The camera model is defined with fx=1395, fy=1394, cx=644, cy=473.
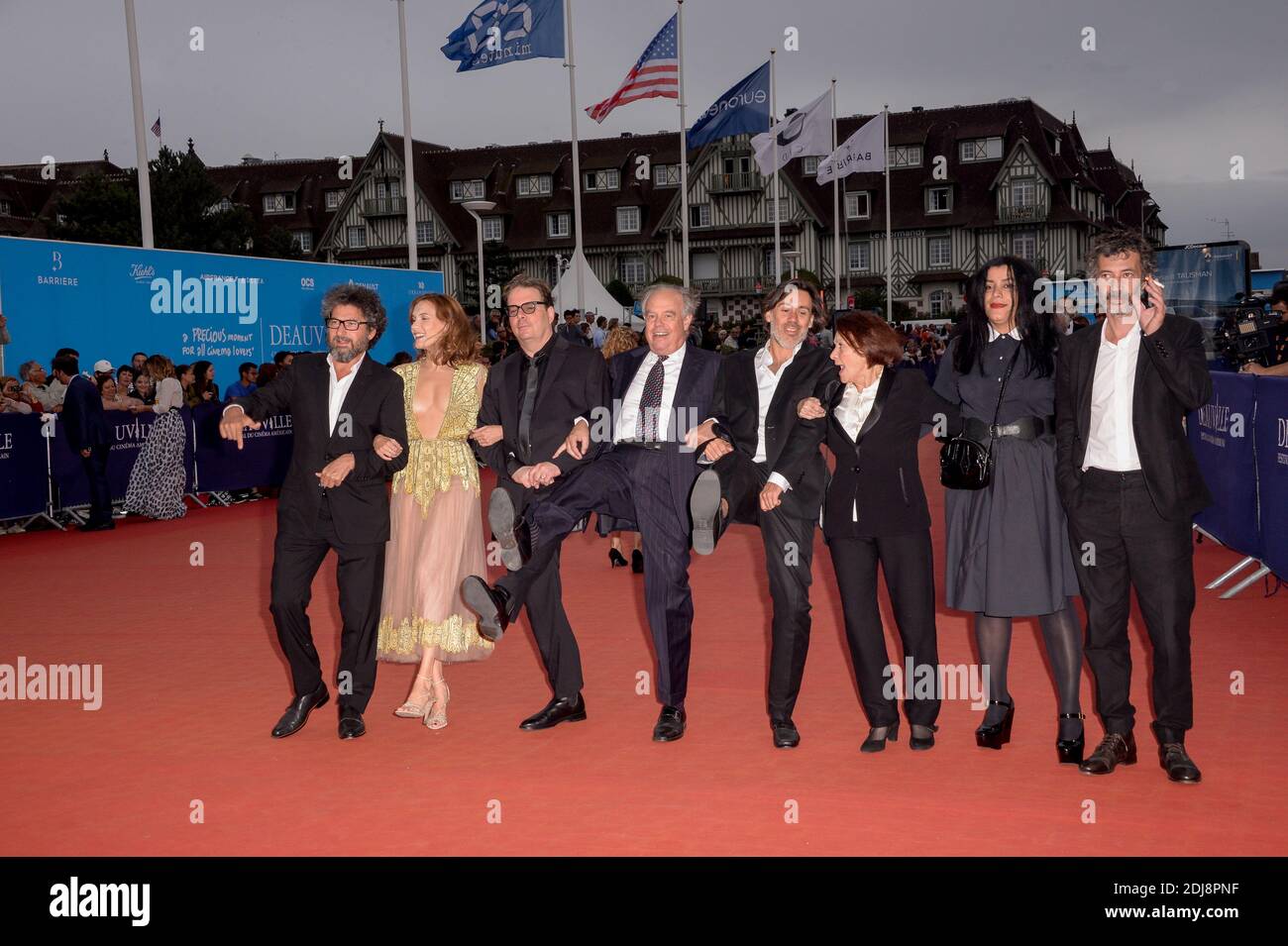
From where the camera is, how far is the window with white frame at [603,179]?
69688 mm

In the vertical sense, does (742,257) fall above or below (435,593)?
above

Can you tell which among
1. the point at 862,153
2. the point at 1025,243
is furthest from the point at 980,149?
the point at 862,153

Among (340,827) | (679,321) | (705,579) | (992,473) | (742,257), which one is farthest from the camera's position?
(742,257)

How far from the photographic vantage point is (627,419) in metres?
6.71

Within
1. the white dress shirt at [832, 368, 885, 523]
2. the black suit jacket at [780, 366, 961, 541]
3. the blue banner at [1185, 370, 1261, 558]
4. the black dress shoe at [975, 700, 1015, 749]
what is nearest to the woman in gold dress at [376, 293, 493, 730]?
the black suit jacket at [780, 366, 961, 541]

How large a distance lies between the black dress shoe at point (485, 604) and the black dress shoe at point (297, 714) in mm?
1243

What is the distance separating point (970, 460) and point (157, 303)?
49.5 ft

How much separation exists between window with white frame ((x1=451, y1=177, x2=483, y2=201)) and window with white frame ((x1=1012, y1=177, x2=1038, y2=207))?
26241 mm

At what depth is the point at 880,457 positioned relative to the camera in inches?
248

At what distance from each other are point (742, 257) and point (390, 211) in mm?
17647

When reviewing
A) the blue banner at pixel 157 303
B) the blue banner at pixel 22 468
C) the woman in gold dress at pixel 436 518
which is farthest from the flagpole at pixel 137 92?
the woman in gold dress at pixel 436 518

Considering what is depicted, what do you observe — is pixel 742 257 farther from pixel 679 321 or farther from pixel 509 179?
pixel 679 321

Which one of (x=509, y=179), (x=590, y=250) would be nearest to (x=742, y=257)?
(x=590, y=250)

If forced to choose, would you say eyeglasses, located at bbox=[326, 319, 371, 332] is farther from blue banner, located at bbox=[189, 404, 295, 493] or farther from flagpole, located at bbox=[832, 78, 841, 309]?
flagpole, located at bbox=[832, 78, 841, 309]
